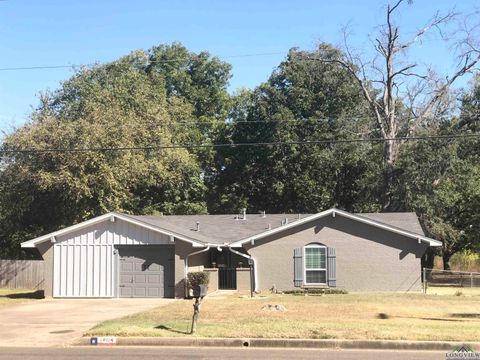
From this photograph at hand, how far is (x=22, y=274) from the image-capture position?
32.8m

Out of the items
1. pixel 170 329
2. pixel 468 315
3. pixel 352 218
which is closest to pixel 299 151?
pixel 352 218

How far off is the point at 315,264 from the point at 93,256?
10.1 metres

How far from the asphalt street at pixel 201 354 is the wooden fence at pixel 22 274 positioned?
21.6 metres

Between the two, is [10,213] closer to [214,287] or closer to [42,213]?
[42,213]

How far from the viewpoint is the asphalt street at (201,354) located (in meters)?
10.7

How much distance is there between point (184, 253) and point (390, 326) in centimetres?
1259

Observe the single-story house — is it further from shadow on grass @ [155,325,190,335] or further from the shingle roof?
shadow on grass @ [155,325,190,335]

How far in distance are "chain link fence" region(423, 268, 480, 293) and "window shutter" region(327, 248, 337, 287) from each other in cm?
400

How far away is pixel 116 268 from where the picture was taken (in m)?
25.1

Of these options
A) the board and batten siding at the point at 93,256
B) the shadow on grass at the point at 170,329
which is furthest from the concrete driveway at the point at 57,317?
the shadow on grass at the point at 170,329

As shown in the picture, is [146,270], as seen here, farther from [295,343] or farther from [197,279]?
[295,343]

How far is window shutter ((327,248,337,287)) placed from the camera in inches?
1056

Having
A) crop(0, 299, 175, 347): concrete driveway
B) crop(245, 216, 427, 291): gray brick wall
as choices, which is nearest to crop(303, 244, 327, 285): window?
crop(245, 216, 427, 291): gray brick wall

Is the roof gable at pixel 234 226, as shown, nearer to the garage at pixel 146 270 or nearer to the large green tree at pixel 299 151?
the garage at pixel 146 270
